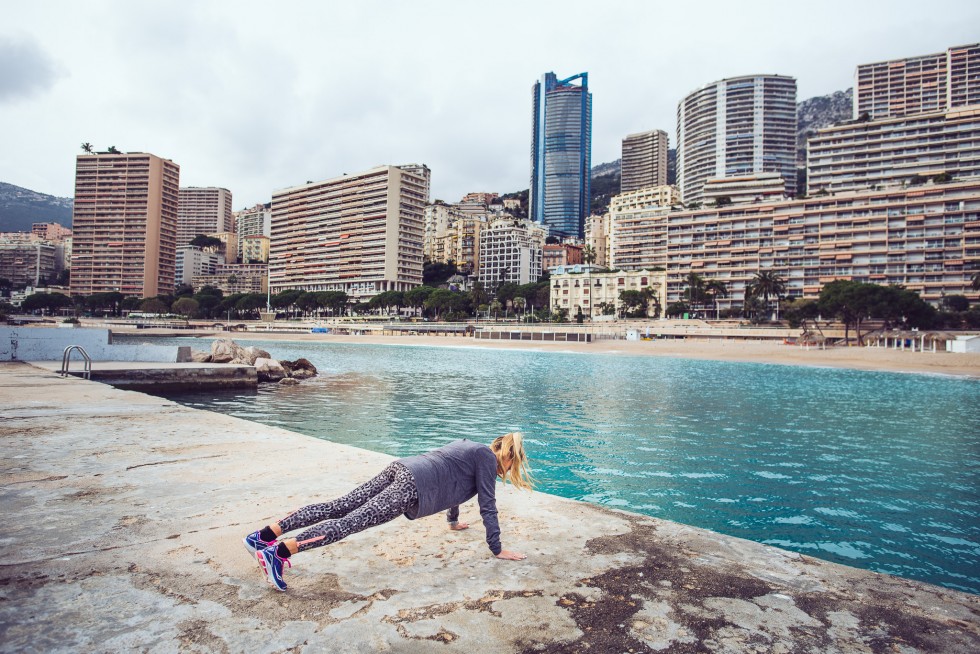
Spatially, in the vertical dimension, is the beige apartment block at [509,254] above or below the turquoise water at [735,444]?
above

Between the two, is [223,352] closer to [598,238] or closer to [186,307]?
[186,307]

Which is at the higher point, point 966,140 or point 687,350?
point 966,140

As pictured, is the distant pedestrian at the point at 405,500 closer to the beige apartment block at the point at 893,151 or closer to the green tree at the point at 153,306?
the beige apartment block at the point at 893,151

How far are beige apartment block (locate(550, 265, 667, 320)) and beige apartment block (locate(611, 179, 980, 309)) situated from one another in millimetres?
4645

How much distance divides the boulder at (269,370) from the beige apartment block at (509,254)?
5112 inches

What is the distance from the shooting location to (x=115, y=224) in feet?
534

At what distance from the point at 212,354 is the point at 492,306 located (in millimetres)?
104547

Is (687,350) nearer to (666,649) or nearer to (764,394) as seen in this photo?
(764,394)

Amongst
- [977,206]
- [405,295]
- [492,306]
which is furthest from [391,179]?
[977,206]

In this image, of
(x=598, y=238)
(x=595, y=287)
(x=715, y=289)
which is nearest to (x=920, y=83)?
(x=598, y=238)

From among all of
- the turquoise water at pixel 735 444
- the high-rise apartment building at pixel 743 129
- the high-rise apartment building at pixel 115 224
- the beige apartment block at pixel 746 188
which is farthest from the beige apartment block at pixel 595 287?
the high-rise apartment building at pixel 115 224

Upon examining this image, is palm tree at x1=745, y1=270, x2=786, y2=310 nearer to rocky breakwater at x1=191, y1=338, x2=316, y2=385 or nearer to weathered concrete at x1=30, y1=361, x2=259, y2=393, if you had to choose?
rocky breakwater at x1=191, y1=338, x2=316, y2=385

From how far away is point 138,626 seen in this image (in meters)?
2.73

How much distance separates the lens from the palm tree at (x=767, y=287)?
323 feet
